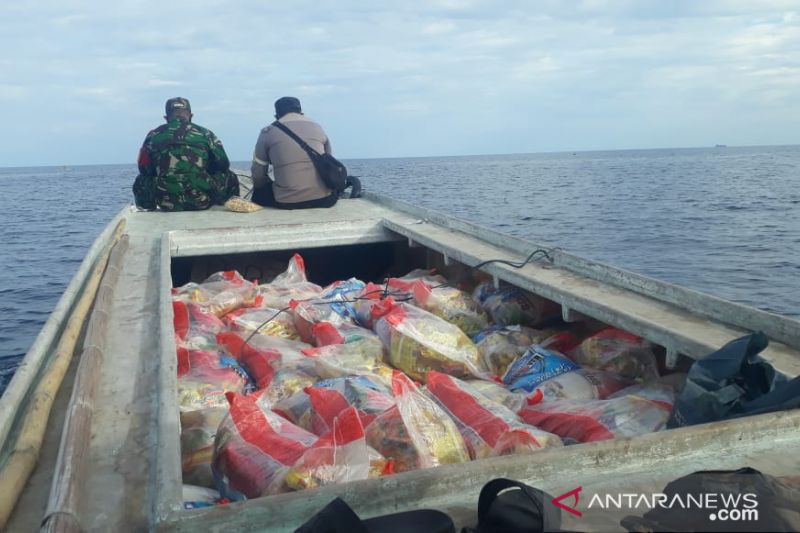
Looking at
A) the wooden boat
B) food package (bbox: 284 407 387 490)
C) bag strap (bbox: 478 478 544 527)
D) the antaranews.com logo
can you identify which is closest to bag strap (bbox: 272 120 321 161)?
the wooden boat

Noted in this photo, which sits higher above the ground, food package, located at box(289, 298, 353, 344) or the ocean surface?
food package, located at box(289, 298, 353, 344)

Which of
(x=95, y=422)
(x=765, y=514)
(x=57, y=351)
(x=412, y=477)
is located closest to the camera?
(x=765, y=514)

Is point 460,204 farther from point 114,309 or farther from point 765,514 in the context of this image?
point 765,514

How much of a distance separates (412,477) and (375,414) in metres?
0.85

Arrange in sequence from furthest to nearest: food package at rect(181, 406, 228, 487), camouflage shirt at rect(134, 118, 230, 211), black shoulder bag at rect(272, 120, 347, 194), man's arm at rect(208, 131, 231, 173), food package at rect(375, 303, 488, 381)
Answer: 1. man's arm at rect(208, 131, 231, 173)
2. black shoulder bag at rect(272, 120, 347, 194)
3. camouflage shirt at rect(134, 118, 230, 211)
4. food package at rect(375, 303, 488, 381)
5. food package at rect(181, 406, 228, 487)

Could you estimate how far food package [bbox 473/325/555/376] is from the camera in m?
3.95

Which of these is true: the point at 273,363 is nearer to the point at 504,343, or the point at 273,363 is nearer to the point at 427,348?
the point at 427,348

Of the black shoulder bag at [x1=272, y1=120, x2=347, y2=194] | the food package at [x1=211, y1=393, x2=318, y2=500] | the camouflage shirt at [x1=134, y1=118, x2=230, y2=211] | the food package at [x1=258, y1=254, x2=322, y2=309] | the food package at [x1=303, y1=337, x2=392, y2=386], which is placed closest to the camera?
the food package at [x1=211, y1=393, x2=318, y2=500]

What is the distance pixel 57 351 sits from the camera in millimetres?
3080

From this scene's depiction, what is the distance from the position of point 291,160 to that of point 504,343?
4265 millimetres

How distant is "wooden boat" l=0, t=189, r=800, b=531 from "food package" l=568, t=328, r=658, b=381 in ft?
0.47

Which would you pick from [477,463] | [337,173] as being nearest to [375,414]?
[477,463]

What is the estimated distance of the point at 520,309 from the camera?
15.0ft

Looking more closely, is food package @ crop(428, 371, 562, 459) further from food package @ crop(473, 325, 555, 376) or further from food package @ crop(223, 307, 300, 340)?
food package @ crop(223, 307, 300, 340)
